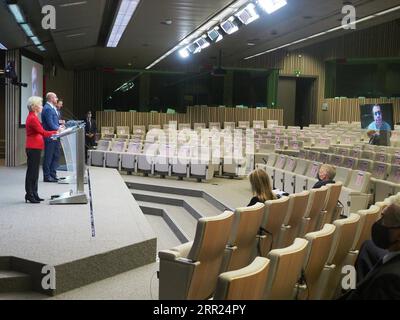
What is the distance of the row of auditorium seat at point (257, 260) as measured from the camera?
2365 mm

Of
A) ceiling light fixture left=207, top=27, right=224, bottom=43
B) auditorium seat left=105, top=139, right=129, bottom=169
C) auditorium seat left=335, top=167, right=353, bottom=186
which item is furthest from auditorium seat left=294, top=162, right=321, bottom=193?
ceiling light fixture left=207, top=27, right=224, bottom=43

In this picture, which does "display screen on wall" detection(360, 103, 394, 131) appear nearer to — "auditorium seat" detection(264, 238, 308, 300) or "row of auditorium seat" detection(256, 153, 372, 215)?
"row of auditorium seat" detection(256, 153, 372, 215)

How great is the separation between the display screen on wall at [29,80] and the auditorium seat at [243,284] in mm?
10003

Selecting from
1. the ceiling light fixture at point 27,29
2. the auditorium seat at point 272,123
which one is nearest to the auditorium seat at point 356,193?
the ceiling light fixture at point 27,29

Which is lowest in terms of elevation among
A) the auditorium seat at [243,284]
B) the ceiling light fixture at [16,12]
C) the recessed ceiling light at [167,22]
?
the auditorium seat at [243,284]

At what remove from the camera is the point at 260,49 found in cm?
1695

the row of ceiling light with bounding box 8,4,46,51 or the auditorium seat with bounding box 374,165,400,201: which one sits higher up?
the row of ceiling light with bounding box 8,4,46,51

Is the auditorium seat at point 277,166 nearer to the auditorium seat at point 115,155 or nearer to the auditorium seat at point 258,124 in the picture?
the auditorium seat at point 115,155

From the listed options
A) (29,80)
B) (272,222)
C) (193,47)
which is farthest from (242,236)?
(193,47)

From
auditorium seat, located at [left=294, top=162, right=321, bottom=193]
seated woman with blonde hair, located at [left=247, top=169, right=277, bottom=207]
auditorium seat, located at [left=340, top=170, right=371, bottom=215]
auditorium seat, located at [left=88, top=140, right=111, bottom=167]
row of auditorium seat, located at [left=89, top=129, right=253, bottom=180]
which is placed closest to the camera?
seated woman with blonde hair, located at [left=247, top=169, right=277, bottom=207]

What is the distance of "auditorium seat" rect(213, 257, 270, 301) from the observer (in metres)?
2.17

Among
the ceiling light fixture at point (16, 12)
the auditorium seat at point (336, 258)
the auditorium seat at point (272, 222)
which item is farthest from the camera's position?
the ceiling light fixture at point (16, 12)

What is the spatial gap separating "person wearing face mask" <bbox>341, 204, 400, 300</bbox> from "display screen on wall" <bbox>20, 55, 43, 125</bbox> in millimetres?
10081
